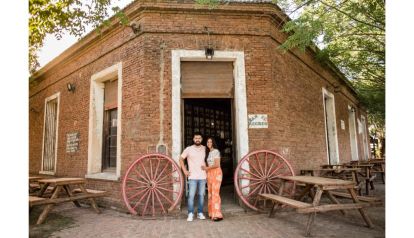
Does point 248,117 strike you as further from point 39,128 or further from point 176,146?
point 39,128

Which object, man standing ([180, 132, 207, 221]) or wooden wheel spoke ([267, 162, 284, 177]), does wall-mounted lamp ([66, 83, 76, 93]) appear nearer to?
man standing ([180, 132, 207, 221])

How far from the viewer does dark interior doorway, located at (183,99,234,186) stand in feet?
30.4

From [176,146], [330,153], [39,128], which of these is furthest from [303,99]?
[39,128]

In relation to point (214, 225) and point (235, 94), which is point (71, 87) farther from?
point (214, 225)

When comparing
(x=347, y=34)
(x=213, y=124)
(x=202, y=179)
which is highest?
(x=347, y=34)

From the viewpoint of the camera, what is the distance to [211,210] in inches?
223

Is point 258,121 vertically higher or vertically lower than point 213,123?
lower

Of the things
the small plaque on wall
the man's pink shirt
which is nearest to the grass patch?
the man's pink shirt

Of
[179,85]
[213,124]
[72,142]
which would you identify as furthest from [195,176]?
[72,142]

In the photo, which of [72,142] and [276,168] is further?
[72,142]

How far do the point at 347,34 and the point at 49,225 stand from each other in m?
8.86

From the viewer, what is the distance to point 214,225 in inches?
204

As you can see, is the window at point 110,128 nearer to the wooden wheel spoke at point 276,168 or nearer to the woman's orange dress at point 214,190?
the woman's orange dress at point 214,190

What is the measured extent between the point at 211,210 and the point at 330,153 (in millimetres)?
7645
